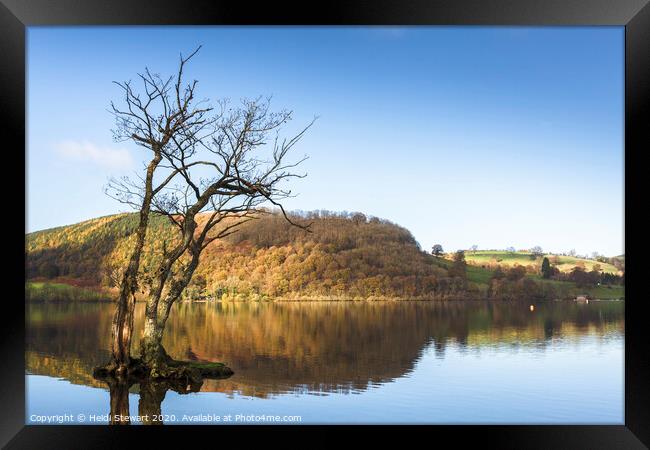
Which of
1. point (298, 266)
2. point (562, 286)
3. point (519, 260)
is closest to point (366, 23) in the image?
point (298, 266)

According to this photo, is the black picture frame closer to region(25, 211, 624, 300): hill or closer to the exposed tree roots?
the exposed tree roots

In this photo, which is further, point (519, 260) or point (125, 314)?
point (519, 260)

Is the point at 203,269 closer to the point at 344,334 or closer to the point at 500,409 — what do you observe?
the point at 344,334

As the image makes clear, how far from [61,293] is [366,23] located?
5531 cm

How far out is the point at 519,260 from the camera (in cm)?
7388

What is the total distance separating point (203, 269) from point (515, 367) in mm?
46561

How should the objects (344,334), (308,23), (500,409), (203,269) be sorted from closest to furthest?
(308,23) → (500,409) → (344,334) → (203,269)

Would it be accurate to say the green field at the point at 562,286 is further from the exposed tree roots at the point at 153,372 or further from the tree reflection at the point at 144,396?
the tree reflection at the point at 144,396

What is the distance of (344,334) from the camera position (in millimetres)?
25812

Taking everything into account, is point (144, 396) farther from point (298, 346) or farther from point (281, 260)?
point (281, 260)

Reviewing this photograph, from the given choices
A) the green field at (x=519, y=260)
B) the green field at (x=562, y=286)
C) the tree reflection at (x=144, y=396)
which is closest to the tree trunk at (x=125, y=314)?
the tree reflection at (x=144, y=396)

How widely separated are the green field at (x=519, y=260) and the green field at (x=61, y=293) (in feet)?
138

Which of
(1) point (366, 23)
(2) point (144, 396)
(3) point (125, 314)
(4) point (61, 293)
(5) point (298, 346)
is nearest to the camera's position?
(1) point (366, 23)
